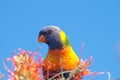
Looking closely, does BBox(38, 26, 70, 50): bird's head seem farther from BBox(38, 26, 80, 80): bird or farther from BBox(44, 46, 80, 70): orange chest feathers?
BBox(44, 46, 80, 70): orange chest feathers

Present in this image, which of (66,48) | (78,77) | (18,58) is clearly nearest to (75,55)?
(66,48)

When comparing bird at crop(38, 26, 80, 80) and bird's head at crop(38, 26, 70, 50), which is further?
bird's head at crop(38, 26, 70, 50)

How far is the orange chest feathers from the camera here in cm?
520

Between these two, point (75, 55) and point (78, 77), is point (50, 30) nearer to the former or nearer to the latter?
point (75, 55)

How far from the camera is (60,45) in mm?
5387

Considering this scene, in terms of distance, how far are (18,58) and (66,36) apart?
3129 millimetres

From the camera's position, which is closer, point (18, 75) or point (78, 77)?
point (18, 75)

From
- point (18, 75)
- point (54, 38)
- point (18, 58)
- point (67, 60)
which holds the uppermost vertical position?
point (54, 38)

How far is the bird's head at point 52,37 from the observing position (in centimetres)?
541

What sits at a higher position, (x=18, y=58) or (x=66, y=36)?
(x=66, y=36)

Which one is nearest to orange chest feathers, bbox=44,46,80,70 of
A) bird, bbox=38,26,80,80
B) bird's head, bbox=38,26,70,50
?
bird, bbox=38,26,80,80

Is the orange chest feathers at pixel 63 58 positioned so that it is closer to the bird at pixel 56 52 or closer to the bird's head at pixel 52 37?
the bird at pixel 56 52

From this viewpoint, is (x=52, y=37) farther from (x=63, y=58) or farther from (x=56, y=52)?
(x=63, y=58)

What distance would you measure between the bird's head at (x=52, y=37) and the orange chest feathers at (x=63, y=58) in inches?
4.8
